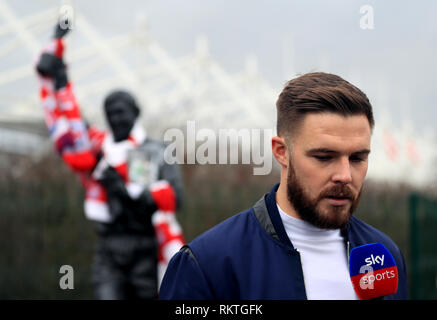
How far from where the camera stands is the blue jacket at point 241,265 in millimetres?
1515

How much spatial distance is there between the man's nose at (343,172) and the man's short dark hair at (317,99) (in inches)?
5.4

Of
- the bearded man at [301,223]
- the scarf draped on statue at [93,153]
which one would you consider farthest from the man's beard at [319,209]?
the scarf draped on statue at [93,153]

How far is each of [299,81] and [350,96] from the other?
16 centimetres

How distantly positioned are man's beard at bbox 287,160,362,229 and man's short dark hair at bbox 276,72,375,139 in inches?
5.4

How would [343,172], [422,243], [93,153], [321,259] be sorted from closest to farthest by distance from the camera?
1. [343,172]
2. [321,259]
3. [93,153]
4. [422,243]

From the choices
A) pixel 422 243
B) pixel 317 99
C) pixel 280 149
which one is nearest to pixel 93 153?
pixel 280 149

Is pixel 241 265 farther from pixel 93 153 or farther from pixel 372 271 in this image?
pixel 93 153

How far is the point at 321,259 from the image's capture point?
1.61 meters

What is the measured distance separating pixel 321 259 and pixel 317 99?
1.49 ft

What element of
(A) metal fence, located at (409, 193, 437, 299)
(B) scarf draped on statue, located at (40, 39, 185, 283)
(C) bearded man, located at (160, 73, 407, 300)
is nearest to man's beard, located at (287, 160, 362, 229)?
(C) bearded man, located at (160, 73, 407, 300)

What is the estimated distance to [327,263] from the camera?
1614 millimetres

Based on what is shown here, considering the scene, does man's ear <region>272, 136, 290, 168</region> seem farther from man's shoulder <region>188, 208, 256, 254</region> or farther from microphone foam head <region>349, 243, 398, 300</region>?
microphone foam head <region>349, 243, 398, 300</region>

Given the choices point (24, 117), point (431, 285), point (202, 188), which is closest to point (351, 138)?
point (431, 285)
